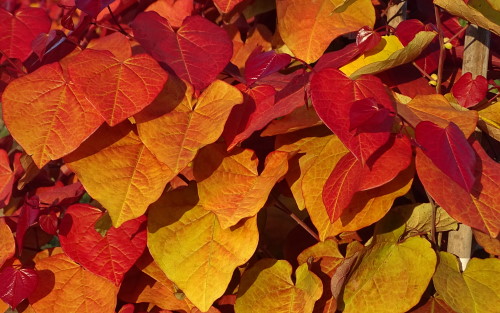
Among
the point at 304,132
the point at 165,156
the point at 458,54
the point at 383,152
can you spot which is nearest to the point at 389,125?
the point at 383,152

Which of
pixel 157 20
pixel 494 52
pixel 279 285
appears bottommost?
pixel 279 285

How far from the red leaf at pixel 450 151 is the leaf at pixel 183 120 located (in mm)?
249

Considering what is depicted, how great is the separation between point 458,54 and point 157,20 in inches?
21.5

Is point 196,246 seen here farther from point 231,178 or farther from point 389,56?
point 389,56

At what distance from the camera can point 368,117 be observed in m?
0.86

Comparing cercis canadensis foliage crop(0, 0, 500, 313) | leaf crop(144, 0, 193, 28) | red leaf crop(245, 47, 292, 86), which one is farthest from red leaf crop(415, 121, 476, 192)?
leaf crop(144, 0, 193, 28)

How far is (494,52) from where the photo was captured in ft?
4.25

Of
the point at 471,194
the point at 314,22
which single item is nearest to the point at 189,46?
the point at 314,22

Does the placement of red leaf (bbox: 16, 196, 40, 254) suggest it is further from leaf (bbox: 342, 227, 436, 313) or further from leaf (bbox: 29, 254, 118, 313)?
leaf (bbox: 342, 227, 436, 313)

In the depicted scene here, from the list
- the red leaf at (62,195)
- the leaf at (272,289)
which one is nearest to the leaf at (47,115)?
the red leaf at (62,195)

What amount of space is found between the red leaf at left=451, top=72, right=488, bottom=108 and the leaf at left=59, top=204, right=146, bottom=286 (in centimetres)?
53

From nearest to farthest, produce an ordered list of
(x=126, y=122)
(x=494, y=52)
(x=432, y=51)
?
(x=126, y=122)
(x=432, y=51)
(x=494, y=52)

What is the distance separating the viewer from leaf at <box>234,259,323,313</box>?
1.08 metres

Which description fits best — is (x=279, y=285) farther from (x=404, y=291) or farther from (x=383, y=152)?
(x=383, y=152)
